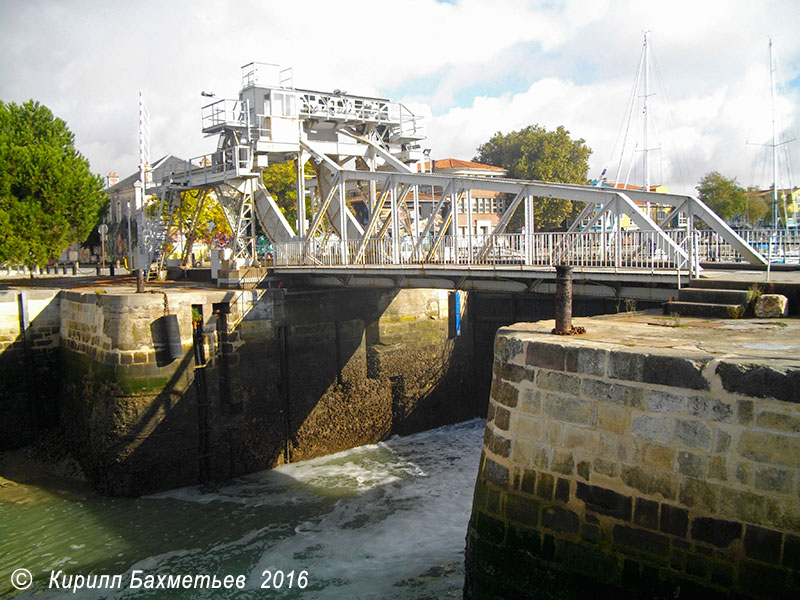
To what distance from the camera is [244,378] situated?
18.1 m

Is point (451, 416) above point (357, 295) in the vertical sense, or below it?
below

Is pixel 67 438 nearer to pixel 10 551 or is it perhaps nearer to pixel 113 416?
pixel 113 416

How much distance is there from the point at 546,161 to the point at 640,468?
49953 mm

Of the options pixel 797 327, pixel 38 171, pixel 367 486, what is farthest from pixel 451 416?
pixel 38 171

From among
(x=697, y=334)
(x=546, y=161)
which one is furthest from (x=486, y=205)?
(x=697, y=334)

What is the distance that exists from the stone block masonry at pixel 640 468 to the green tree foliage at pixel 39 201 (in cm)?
2632

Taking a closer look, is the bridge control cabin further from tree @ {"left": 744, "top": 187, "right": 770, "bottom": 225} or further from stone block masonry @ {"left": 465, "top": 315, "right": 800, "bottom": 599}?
tree @ {"left": 744, "top": 187, "right": 770, "bottom": 225}

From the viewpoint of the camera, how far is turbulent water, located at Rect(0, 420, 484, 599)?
1192 centimetres

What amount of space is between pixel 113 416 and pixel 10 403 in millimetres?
4998

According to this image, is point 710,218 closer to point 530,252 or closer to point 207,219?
point 530,252

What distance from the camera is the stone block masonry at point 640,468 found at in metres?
5.94

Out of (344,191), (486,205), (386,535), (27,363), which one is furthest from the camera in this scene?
(486,205)

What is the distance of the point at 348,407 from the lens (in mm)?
20297


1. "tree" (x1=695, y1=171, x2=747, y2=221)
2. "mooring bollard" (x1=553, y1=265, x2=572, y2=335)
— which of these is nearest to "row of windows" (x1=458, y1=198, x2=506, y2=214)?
"tree" (x1=695, y1=171, x2=747, y2=221)
